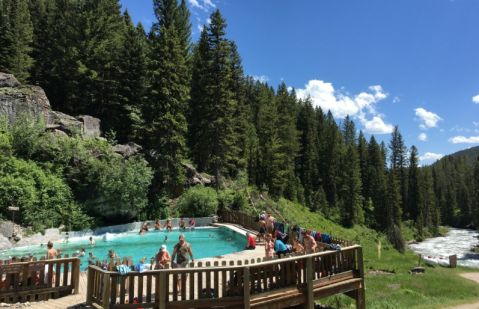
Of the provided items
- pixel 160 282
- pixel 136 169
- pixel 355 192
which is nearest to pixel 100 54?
pixel 136 169

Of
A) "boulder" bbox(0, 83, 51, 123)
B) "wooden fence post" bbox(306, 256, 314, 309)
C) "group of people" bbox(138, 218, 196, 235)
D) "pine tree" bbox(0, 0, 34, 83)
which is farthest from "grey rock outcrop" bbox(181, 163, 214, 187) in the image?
"wooden fence post" bbox(306, 256, 314, 309)

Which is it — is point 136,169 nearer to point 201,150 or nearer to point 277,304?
point 201,150

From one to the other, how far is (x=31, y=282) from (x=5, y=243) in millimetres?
10802

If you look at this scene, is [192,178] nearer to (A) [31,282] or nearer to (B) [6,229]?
(B) [6,229]

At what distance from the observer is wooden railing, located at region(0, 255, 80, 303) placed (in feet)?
23.4

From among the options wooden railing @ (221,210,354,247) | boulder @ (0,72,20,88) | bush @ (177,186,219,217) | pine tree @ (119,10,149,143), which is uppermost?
pine tree @ (119,10,149,143)

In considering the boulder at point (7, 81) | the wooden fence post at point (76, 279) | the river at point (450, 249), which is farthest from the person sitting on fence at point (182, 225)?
the river at point (450, 249)

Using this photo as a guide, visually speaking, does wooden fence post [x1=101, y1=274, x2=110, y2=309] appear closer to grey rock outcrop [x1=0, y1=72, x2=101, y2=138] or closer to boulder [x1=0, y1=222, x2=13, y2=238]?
boulder [x1=0, y1=222, x2=13, y2=238]

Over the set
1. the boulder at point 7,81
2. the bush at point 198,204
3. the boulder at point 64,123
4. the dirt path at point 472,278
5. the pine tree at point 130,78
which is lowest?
the dirt path at point 472,278

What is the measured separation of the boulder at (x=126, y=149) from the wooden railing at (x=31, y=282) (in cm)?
1841

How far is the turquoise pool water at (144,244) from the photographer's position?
15.3 meters

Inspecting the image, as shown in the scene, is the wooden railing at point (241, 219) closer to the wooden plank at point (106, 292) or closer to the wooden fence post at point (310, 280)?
the wooden fence post at point (310, 280)

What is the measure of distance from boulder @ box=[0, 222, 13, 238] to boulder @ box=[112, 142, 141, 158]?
32.4 feet

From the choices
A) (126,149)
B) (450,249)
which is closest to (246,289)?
(126,149)
